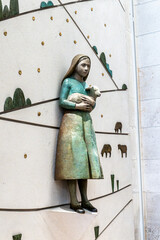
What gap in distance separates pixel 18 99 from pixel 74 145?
27 centimetres

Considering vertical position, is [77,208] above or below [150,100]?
below

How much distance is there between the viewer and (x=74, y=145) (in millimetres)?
1271

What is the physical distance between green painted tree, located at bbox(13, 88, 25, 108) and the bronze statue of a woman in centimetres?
19

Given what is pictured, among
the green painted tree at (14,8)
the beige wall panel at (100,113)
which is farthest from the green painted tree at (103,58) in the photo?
the green painted tree at (14,8)

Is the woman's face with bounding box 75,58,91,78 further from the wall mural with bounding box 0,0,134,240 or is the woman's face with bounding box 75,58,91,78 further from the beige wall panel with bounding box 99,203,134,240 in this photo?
the beige wall panel with bounding box 99,203,134,240

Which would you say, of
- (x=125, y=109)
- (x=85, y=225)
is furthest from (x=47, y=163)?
(x=125, y=109)

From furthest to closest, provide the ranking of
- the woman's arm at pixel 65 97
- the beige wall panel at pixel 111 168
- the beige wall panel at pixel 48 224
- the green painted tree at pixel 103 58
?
A: 1. the green painted tree at pixel 103 58
2. the beige wall panel at pixel 111 168
3. the woman's arm at pixel 65 97
4. the beige wall panel at pixel 48 224

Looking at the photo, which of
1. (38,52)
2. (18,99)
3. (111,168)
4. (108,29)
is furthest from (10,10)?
(111,168)

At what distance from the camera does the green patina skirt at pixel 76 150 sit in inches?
49.3

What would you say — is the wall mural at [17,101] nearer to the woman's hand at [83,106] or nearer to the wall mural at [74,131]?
the wall mural at [74,131]

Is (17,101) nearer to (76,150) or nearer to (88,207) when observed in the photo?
(76,150)

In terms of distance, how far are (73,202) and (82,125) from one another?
289mm

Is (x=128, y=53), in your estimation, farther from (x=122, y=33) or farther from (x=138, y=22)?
(x=138, y=22)

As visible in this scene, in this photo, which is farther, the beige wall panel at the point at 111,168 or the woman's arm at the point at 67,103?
the beige wall panel at the point at 111,168
